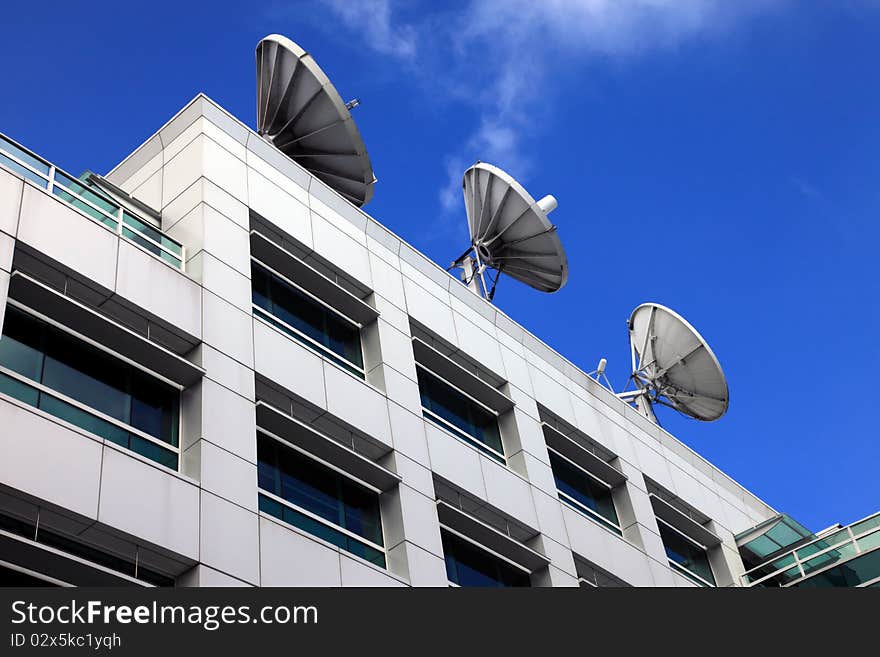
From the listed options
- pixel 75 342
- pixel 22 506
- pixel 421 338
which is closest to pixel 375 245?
pixel 421 338

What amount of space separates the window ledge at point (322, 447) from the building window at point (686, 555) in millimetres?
12957

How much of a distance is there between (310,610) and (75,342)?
8399 mm

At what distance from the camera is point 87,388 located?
748 inches

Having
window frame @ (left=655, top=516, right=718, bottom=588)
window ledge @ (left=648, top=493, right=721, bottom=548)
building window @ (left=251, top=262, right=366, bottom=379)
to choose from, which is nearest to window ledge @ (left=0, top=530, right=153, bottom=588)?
building window @ (left=251, top=262, right=366, bottom=379)

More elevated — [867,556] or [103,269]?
[103,269]

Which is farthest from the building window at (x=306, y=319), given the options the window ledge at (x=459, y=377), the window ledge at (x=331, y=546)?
the window ledge at (x=331, y=546)

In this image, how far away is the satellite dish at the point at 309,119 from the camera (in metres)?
29.9

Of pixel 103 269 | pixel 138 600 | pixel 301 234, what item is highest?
pixel 301 234

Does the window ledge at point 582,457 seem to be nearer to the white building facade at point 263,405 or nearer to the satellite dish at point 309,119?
the white building facade at point 263,405

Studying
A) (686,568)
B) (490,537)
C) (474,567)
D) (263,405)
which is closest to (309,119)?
(263,405)

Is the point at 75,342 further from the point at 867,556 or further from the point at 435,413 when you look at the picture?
the point at 867,556

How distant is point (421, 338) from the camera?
93.3 feet

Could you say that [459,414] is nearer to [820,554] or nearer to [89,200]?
[89,200]

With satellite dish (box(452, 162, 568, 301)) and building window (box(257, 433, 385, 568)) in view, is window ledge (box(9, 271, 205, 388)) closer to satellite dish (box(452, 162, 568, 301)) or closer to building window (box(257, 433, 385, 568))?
building window (box(257, 433, 385, 568))
